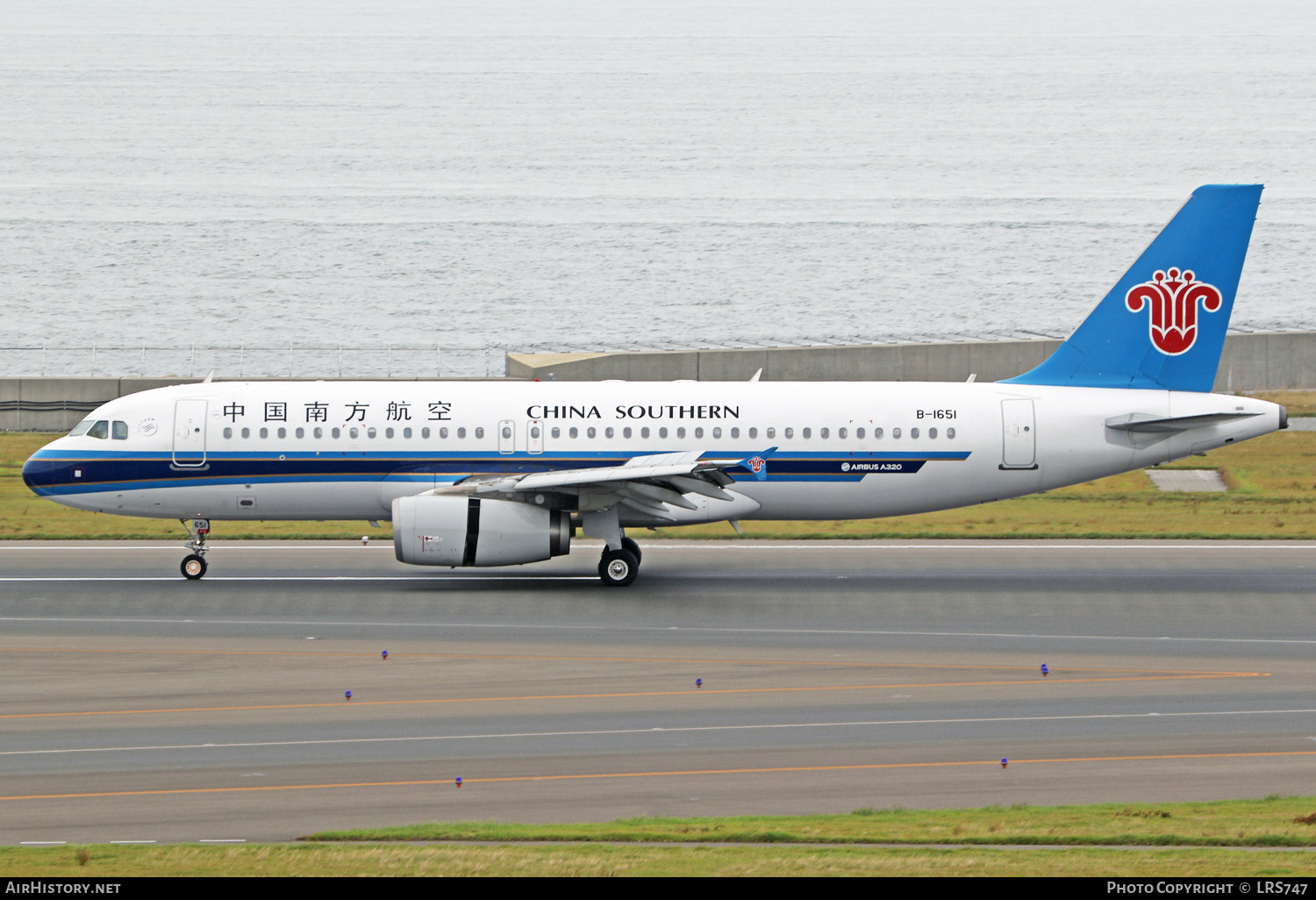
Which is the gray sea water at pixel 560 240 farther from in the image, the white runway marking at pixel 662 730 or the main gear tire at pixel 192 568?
the white runway marking at pixel 662 730

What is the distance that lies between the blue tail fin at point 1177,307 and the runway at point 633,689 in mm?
4526

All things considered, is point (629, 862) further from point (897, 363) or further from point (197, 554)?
point (897, 363)

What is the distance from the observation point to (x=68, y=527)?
40406 millimetres

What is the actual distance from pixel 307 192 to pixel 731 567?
14102 cm

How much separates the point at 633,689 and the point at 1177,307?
17254mm

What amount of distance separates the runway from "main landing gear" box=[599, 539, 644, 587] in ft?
1.31

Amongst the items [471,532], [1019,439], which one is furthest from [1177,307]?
[471,532]

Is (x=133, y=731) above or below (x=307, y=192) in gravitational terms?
below

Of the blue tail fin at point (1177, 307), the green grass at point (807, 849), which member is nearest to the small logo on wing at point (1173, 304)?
the blue tail fin at point (1177, 307)

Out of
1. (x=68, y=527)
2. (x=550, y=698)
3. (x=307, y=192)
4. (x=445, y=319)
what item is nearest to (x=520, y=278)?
(x=445, y=319)

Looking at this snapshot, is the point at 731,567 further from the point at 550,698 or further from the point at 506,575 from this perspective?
the point at 550,698

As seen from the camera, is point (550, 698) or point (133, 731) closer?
point (133, 731)

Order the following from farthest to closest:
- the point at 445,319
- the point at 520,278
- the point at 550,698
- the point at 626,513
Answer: the point at 520,278 → the point at 445,319 → the point at 626,513 → the point at 550,698

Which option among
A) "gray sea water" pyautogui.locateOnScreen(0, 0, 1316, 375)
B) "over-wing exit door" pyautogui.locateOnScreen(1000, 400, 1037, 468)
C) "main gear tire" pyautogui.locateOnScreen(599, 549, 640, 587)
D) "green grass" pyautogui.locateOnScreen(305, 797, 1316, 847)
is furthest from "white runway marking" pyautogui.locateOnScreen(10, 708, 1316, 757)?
"gray sea water" pyautogui.locateOnScreen(0, 0, 1316, 375)
